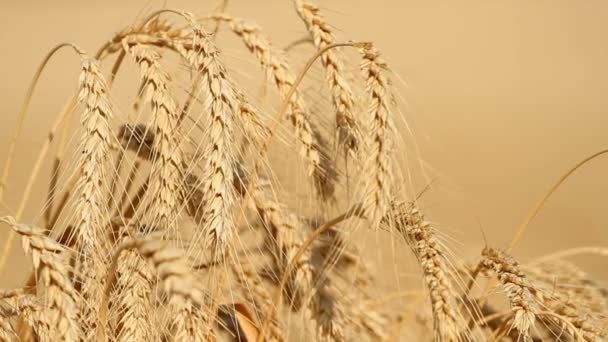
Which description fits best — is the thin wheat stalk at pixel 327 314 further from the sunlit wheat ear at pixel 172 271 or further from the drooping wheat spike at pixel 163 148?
the sunlit wheat ear at pixel 172 271

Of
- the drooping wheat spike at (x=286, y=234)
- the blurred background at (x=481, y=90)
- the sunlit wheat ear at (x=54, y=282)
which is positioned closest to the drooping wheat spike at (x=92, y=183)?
the sunlit wheat ear at (x=54, y=282)

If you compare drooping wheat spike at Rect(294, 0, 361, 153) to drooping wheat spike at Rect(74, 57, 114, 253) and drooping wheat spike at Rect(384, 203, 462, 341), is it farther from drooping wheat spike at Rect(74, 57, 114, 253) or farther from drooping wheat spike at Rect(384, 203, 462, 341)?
drooping wheat spike at Rect(74, 57, 114, 253)

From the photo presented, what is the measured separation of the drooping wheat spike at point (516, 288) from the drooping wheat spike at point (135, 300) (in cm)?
50

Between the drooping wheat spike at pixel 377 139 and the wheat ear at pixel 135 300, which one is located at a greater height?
the drooping wheat spike at pixel 377 139

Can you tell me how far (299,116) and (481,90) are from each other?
696 cm

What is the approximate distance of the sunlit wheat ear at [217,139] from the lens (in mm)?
965

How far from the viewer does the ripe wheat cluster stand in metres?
0.98

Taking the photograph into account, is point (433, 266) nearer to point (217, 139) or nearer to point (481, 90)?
point (217, 139)

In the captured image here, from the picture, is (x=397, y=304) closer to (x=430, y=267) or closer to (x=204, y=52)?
→ (x=430, y=267)

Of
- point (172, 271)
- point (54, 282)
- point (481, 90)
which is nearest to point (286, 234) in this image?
point (54, 282)

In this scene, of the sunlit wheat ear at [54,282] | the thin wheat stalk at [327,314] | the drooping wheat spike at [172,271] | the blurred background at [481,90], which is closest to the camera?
the drooping wheat spike at [172,271]

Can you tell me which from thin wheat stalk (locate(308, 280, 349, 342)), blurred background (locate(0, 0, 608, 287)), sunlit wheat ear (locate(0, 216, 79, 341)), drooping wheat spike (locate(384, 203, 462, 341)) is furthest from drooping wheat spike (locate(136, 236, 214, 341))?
blurred background (locate(0, 0, 608, 287))

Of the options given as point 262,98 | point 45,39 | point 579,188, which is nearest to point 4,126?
point 45,39

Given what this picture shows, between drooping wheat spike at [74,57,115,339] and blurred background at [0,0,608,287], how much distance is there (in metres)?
2.34
